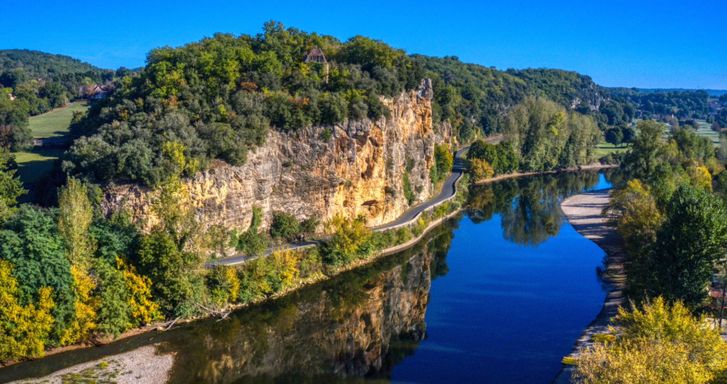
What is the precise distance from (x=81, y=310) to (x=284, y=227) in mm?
17932

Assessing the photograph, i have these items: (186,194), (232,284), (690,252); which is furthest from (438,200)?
(690,252)

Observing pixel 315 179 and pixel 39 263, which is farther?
pixel 315 179

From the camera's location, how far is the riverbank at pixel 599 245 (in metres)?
33.9

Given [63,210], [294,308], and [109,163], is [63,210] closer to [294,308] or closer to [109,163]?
[109,163]

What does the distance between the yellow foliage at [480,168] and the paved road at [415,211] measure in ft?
5.84

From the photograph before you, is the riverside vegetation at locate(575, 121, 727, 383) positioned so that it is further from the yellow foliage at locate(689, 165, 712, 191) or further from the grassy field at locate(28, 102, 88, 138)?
the grassy field at locate(28, 102, 88, 138)

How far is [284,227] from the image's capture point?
151ft

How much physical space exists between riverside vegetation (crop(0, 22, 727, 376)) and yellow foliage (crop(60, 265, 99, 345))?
69 mm

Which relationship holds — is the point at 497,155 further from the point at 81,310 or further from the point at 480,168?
the point at 81,310

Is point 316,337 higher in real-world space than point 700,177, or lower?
lower

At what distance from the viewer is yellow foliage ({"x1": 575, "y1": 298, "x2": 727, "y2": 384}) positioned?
19.5m

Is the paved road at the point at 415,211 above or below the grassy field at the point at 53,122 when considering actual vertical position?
below

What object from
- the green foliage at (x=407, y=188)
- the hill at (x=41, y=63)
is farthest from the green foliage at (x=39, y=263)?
the hill at (x=41, y=63)

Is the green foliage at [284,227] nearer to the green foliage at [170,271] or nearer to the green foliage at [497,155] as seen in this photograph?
the green foliage at [170,271]
